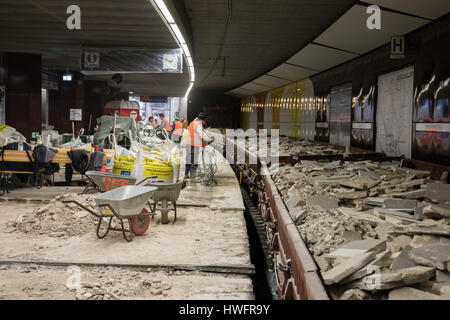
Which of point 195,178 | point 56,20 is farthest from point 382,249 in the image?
point 56,20

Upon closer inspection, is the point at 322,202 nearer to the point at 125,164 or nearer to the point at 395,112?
the point at 125,164

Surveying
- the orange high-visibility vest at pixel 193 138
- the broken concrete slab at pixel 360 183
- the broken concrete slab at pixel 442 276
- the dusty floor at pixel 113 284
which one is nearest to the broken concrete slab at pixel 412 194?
the broken concrete slab at pixel 360 183

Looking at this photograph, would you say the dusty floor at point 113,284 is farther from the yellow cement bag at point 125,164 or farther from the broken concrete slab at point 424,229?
the yellow cement bag at point 125,164

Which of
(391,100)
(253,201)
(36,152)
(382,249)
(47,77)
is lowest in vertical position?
(253,201)

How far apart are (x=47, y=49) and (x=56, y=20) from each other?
380 cm

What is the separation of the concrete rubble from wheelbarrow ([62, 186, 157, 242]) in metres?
1.76

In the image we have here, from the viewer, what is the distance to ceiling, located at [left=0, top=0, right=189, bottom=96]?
8085 millimetres

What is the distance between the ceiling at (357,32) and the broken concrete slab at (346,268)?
14.9 ft

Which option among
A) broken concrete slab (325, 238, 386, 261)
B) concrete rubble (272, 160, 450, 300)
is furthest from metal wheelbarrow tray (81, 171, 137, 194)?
broken concrete slab (325, 238, 386, 261)

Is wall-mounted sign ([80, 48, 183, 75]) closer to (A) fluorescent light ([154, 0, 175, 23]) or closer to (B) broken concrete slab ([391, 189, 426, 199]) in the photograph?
(A) fluorescent light ([154, 0, 175, 23])

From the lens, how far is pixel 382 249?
3.39m

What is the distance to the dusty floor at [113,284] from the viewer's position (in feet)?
11.8
